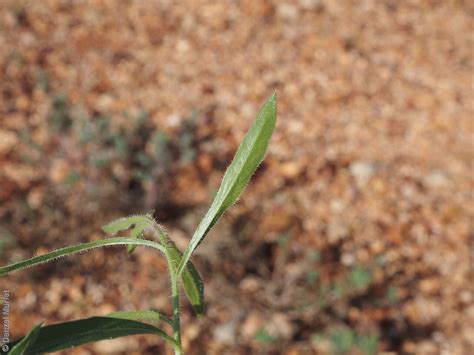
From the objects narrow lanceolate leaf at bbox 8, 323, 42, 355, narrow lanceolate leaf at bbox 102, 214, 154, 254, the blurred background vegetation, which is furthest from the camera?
the blurred background vegetation

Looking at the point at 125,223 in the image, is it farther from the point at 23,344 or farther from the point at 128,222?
the point at 23,344

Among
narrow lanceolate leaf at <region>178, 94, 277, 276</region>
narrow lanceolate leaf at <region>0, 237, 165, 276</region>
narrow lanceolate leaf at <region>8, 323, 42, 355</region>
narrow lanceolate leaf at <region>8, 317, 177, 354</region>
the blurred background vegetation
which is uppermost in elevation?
the blurred background vegetation

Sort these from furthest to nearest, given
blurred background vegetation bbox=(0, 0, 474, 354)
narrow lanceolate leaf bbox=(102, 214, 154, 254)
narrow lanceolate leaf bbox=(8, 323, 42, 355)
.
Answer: blurred background vegetation bbox=(0, 0, 474, 354) → narrow lanceolate leaf bbox=(102, 214, 154, 254) → narrow lanceolate leaf bbox=(8, 323, 42, 355)

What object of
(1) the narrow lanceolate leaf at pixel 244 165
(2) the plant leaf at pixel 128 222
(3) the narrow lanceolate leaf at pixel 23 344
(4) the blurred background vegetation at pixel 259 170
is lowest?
(3) the narrow lanceolate leaf at pixel 23 344

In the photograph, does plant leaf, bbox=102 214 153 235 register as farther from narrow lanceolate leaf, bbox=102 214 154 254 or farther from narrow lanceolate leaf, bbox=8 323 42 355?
narrow lanceolate leaf, bbox=8 323 42 355

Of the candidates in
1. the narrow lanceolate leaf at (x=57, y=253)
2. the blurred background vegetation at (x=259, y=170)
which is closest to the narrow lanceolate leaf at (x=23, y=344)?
the narrow lanceolate leaf at (x=57, y=253)

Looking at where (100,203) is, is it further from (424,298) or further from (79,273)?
(424,298)

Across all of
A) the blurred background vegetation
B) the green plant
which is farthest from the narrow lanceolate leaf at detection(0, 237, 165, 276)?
the blurred background vegetation

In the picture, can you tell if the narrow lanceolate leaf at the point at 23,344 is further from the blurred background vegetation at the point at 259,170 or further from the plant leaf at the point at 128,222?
the blurred background vegetation at the point at 259,170
